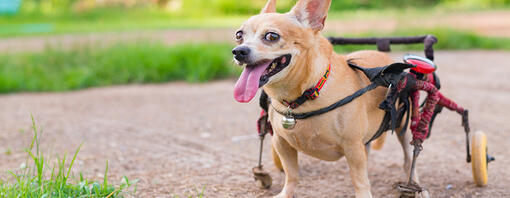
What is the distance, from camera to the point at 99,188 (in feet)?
10.9

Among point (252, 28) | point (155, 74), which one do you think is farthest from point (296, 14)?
point (155, 74)

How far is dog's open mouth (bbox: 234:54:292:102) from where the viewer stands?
2.90 m

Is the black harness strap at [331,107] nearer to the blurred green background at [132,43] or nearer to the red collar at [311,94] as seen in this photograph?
the red collar at [311,94]

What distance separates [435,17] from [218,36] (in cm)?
524

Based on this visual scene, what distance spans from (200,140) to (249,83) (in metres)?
2.56

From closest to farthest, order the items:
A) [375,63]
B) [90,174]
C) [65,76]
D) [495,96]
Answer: [375,63] → [90,174] → [495,96] → [65,76]

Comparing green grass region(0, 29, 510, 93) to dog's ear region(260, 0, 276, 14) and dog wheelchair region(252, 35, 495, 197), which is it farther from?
dog's ear region(260, 0, 276, 14)

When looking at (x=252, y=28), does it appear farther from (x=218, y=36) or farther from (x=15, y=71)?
(x=218, y=36)

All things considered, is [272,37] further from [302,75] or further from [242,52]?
[302,75]

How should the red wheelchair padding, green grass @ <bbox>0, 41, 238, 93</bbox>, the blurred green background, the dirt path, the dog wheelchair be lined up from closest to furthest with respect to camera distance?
the dog wheelchair, the red wheelchair padding, green grass @ <bbox>0, 41, 238, 93</bbox>, the blurred green background, the dirt path

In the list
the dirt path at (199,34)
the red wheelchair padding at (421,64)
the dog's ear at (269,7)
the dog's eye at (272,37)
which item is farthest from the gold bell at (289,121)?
the dirt path at (199,34)

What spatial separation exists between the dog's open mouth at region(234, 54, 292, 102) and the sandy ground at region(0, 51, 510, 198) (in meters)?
1.11

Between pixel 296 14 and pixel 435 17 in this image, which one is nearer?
pixel 296 14

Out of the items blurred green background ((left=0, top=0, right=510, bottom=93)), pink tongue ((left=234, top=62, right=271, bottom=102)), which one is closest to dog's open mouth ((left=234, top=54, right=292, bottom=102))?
pink tongue ((left=234, top=62, right=271, bottom=102))
